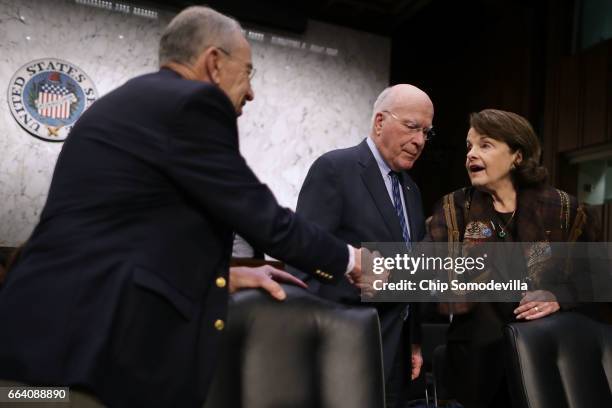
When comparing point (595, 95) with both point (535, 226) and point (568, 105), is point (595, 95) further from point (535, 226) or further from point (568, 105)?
point (535, 226)

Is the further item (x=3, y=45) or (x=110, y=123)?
(x=3, y=45)

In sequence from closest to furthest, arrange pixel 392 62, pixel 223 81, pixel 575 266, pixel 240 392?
1. pixel 240 392
2. pixel 223 81
3. pixel 575 266
4. pixel 392 62

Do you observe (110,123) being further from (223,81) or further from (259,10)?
(259,10)

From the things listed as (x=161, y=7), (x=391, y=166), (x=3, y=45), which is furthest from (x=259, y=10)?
(x=391, y=166)

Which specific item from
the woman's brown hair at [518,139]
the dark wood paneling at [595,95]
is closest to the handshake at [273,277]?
the woman's brown hair at [518,139]

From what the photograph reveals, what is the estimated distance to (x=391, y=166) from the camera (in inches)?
85.4

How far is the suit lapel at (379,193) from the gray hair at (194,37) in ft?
2.74

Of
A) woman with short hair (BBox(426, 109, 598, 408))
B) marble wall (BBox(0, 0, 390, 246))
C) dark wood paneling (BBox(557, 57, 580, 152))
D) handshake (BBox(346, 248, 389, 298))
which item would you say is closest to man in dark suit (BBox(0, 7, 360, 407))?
handshake (BBox(346, 248, 389, 298))

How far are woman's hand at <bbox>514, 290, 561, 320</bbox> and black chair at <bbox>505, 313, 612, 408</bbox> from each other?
108mm

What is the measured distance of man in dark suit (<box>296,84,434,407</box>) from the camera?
190 centimetres

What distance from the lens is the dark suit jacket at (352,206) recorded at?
191 centimetres

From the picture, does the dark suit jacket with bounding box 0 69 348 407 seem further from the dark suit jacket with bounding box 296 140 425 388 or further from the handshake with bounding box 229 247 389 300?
the dark suit jacket with bounding box 296 140 425 388

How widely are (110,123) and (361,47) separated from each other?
5.77 meters

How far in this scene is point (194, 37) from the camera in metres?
1.33
